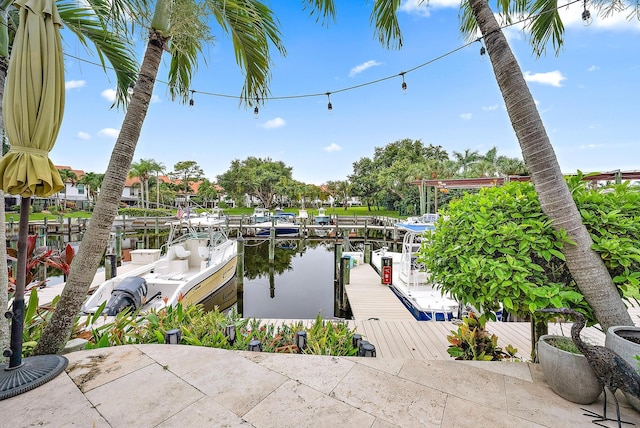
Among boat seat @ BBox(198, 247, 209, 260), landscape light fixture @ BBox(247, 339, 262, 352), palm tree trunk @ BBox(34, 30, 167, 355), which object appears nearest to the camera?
palm tree trunk @ BBox(34, 30, 167, 355)

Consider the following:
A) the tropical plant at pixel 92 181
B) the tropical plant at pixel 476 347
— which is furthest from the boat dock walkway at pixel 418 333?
the tropical plant at pixel 92 181

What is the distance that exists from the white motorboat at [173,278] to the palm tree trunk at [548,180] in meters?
5.27

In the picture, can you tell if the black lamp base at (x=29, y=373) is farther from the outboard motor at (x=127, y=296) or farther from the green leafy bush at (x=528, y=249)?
the green leafy bush at (x=528, y=249)

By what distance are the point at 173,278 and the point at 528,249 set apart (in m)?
7.84

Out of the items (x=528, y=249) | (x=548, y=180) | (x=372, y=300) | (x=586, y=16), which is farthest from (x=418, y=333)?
(x=586, y=16)

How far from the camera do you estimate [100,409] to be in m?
1.88

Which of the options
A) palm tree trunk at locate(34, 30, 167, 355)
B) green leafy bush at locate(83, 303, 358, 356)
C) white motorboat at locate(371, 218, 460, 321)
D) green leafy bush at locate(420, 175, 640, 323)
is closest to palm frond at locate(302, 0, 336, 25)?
palm tree trunk at locate(34, 30, 167, 355)

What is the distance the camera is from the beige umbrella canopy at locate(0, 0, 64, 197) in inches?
76.0

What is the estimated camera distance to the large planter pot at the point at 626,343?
5.94 ft

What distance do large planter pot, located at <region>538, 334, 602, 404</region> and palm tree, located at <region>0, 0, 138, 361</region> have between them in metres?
4.58

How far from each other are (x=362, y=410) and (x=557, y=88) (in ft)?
31.8

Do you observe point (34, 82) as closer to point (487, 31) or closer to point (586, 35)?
point (487, 31)

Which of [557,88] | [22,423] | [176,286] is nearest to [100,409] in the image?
[22,423]

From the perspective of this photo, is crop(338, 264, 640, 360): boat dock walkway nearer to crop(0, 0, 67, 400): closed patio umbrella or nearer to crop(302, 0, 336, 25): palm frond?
crop(0, 0, 67, 400): closed patio umbrella
